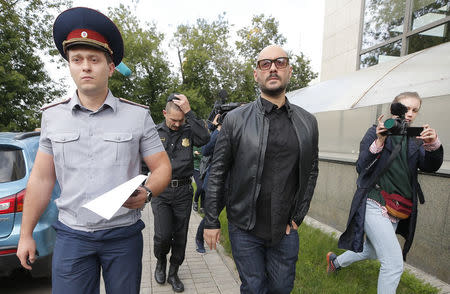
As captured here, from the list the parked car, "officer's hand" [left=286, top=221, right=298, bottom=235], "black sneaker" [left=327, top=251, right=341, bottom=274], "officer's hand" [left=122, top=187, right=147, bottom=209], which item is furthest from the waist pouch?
the parked car

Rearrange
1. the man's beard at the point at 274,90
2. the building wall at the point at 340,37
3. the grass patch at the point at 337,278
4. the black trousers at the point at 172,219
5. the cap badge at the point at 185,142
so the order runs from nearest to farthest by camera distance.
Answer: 1. the man's beard at the point at 274,90
2. the grass patch at the point at 337,278
3. the black trousers at the point at 172,219
4. the cap badge at the point at 185,142
5. the building wall at the point at 340,37

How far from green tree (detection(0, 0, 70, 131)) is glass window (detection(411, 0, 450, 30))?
12176mm

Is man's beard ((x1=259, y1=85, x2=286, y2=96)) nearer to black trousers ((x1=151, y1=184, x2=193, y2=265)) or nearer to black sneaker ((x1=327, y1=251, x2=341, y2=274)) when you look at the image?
black trousers ((x1=151, y1=184, x2=193, y2=265))

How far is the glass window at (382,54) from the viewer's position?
8.48m

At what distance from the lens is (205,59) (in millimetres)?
26234

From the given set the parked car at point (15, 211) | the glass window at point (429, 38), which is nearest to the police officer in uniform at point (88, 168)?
the parked car at point (15, 211)

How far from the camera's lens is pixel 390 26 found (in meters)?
8.73

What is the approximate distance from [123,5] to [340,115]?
84.1 ft

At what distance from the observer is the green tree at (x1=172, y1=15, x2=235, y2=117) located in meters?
25.4

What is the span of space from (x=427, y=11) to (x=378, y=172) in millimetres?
7006

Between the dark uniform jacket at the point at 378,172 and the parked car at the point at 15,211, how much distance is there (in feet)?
9.99

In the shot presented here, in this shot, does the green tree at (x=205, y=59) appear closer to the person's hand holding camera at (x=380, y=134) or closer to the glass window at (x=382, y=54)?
the glass window at (x=382, y=54)

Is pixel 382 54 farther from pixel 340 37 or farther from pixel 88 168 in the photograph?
pixel 88 168

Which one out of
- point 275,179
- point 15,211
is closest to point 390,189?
point 275,179
